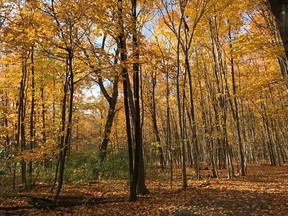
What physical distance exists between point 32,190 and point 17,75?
6.23 meters

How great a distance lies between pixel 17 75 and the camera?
1248cm

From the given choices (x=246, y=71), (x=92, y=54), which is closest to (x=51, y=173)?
(x=92, y=54)

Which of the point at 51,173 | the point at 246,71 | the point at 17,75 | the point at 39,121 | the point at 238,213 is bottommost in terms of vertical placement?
the point at 238,213

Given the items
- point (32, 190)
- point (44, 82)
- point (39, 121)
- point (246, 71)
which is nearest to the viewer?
point (32, 190)

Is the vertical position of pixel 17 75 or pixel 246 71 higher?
pixel 246 71

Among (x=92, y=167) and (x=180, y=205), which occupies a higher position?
(x=92, y=167)

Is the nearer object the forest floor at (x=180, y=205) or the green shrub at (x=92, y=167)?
the forest floor at (x=180, y=205)

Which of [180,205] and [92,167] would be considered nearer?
[180,205]

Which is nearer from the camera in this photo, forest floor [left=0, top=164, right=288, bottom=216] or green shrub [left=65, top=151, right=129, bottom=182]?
forest floor [left=0, top=164, right=288, bottom=216]

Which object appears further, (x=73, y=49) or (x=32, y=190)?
(x=32, y=190)

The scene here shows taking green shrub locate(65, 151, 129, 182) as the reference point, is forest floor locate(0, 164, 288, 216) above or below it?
below

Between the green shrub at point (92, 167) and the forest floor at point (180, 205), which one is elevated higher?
the green shrub at point (92, 167)

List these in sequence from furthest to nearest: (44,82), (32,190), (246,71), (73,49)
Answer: (246,71)
(44,82)
(32,190)
(73,49)

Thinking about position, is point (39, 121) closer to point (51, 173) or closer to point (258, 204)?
point (51, 173)
